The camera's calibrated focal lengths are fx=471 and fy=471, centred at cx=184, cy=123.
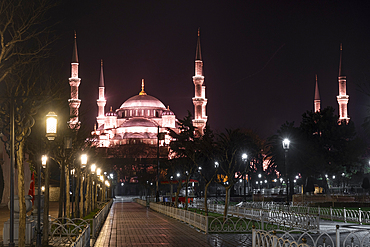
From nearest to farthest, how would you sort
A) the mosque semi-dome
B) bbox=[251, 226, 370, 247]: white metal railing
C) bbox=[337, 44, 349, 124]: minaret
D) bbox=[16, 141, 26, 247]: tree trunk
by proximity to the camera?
bbox=[251, 226, 370, 247]: white metal railing → bbox=[16, 141, 26, 247]: tree trunk → bbox=[337, 44, 349, 124]: minaret → the mosque semi-dome

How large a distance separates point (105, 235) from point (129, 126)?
11724 centimetres

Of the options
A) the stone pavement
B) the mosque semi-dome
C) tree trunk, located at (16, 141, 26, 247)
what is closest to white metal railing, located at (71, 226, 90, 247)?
tree trunk, located at (16, 141, 26, 247)

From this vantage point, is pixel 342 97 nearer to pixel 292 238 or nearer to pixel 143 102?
pixel 143 102

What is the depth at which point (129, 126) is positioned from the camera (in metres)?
135

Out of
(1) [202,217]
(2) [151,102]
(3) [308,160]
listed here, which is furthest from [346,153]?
(2) [151,102]

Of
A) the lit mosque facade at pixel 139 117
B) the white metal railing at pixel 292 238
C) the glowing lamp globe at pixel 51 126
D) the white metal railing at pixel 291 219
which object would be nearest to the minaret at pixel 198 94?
the lit mosque facade at pixel 139 117

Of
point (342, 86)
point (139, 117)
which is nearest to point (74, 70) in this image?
point (139, 117)

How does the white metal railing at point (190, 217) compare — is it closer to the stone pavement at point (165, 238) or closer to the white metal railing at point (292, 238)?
the stone pavement at point (165, 238)

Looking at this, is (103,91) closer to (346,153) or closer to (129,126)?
(129,126)

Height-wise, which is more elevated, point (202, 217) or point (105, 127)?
point (105, 127)

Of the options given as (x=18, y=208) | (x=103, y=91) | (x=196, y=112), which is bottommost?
(x=18, y=208)

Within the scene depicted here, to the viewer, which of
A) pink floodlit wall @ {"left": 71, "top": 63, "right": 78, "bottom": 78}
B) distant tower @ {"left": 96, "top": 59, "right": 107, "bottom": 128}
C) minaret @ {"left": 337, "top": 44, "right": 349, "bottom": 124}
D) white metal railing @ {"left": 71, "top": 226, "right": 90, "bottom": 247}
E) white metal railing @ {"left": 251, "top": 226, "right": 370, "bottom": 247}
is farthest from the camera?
distant tower @ {"left": 96, "top": 59, "right": 107, "bottom": 128}

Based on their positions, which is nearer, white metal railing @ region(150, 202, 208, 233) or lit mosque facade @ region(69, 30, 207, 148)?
white metal railing @ region(150, 202, 208, 233)

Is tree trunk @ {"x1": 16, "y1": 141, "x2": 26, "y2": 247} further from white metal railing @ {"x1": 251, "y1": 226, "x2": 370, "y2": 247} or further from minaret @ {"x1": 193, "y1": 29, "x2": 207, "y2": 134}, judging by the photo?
minaret @ {"x1": 193, "y1": 29, "x2": 207, "y2": 134}
